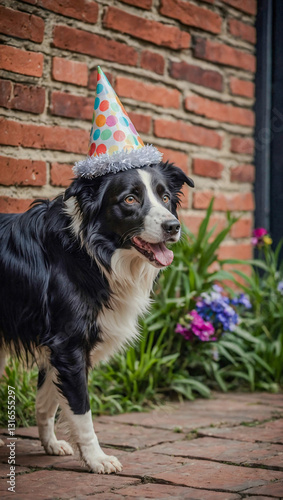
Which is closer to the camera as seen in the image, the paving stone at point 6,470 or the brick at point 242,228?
the paving stone at point 6,470

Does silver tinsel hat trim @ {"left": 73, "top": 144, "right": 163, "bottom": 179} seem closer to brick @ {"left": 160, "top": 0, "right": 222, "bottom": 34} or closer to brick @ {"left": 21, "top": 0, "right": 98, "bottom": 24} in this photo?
brick @ {"left": 21, "top": 0, "right": 98, "bottom": 24}

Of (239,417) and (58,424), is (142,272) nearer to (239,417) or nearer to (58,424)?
(58,424)

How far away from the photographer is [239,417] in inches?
123

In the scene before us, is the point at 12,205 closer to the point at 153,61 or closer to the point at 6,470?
the point at 6,470

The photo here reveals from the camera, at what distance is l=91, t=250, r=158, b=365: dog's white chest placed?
7.96ft

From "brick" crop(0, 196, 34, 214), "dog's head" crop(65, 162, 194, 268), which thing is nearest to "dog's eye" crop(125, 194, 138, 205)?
"dog's head" crop(65, 162, 194, 268)

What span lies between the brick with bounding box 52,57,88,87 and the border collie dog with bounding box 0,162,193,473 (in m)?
1.10

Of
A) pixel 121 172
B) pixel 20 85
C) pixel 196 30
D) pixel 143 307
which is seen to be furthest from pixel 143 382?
pixel 196 30

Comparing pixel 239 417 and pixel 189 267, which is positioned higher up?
pixel 189 267

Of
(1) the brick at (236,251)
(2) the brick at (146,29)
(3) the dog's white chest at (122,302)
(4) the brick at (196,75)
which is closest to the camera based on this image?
(3) the dog's white chest at (122,302)

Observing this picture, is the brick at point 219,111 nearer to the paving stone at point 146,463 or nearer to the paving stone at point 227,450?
the paving stone at point 227,450

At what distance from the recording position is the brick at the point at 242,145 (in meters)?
4.63

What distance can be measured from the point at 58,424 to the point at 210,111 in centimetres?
269

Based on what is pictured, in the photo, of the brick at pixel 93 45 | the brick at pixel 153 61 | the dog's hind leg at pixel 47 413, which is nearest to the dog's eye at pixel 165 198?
the dog's hind leg at pixel 47 413
